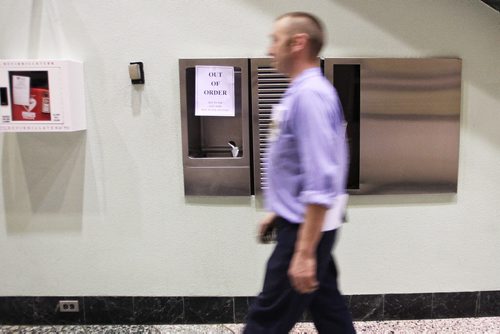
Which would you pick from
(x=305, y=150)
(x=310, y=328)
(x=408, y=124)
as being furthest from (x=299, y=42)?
(x=310, y=328)

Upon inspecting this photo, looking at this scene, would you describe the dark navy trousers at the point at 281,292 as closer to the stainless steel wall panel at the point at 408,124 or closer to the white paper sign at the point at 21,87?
the stainless steel wall panel at the point at 408,124

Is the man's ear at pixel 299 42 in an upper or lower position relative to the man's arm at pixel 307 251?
upper

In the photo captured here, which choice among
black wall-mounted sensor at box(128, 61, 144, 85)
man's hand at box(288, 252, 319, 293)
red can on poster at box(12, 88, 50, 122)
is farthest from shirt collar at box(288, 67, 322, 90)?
red can on poster at box(12, 88, 50, 122)

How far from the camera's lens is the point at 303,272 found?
49.9 inches

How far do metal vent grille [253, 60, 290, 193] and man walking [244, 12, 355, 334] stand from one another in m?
0.73

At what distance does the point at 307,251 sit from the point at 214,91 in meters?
1.18

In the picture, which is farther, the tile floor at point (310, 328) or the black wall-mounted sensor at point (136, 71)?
the tile floor at point (310, 328)

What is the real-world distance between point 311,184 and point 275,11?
1.27 meters

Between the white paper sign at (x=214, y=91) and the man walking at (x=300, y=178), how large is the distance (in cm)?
79

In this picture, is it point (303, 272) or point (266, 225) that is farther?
point (266, 225)

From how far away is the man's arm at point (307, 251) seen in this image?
127 centimetres

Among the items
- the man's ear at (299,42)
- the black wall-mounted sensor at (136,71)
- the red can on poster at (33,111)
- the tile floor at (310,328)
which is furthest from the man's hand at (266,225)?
the red can on poster at (33,111)

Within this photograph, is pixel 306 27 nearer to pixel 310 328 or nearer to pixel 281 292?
pixel 281 292

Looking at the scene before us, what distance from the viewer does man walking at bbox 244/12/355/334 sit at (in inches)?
49.1
